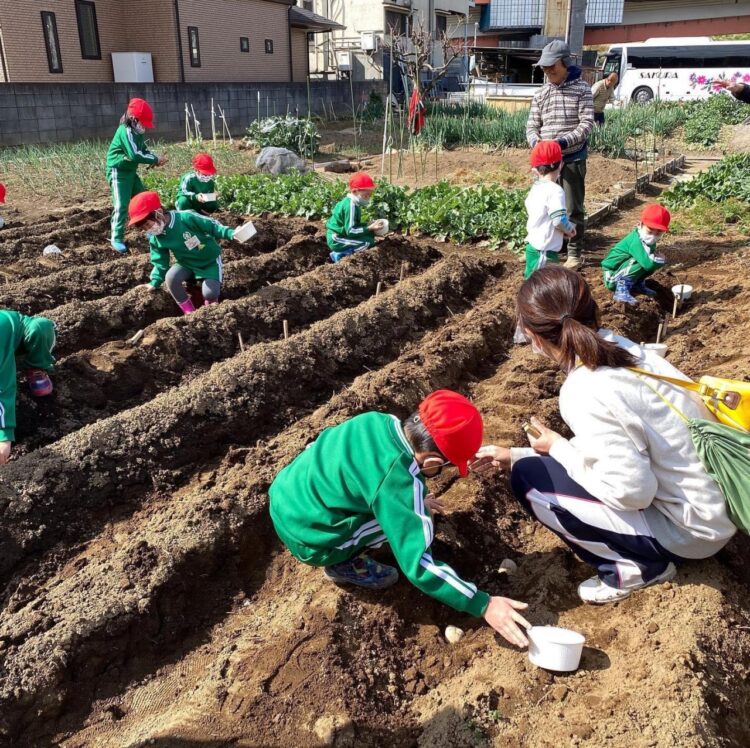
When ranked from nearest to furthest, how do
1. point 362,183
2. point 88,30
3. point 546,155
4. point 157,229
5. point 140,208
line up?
point 546,155 < point 140,208 < point 157,229 < point 362,183 < point 88,30

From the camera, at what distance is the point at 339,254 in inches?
287

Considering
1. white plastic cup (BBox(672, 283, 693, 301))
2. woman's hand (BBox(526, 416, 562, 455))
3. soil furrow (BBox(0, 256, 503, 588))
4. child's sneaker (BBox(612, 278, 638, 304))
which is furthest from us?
white plastic cup (BBox(672, 283, 693, 301))

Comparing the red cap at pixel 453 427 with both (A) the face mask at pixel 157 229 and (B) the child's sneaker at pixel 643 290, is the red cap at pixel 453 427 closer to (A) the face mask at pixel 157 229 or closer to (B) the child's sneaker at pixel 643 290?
(A) the face mask at pixel 157 229

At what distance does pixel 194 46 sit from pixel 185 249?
61.6 feet

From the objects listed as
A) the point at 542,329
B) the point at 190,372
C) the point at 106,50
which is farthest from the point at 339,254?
the point at 106,50

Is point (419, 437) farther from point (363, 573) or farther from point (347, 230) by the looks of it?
point (347, 230)

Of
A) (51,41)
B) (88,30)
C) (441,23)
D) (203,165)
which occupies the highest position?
(441,23)

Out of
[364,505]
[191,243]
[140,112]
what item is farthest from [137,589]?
[140,112]

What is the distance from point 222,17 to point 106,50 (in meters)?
4.32

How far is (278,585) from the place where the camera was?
10.4ft

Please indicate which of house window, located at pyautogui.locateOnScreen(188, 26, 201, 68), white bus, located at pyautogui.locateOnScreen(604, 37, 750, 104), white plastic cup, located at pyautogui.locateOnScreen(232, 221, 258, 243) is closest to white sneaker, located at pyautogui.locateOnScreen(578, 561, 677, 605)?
white plastic cup, located at pyautogui.locateOnScreen(232, 221, 258, 243)

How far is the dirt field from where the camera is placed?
2.41m

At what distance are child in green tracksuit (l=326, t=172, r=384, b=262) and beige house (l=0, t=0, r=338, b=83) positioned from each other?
14.5 metres

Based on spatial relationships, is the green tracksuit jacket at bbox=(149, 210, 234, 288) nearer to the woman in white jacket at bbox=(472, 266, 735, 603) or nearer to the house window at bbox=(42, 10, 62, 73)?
the woman in white jacket at bbox=(472, 266, 735, 603)
